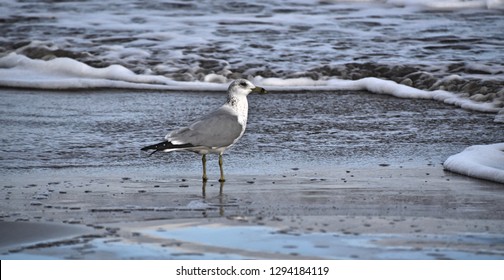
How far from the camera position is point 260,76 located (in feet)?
35.8

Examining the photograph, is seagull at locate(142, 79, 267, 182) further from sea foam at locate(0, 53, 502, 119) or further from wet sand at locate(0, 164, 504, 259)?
sea foam at locate(0, 53, 502, 119)

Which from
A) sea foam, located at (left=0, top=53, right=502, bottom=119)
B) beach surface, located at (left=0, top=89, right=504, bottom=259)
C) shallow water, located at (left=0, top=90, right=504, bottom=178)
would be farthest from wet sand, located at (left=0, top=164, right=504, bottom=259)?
sea foam, located at (left=0, top=53, right=502, bottom=119)

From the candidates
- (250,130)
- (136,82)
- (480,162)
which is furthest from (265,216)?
(136,82)

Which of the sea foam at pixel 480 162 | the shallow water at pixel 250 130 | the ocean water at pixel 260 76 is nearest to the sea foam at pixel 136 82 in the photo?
the ocean water at pixel 260 76

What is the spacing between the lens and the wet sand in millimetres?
4566

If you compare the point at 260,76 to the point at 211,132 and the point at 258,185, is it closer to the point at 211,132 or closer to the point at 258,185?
the point at 211,132

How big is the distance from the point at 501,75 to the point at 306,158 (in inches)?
154

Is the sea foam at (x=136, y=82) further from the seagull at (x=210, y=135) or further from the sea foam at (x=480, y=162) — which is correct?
the seagull at (x=210, y=135)

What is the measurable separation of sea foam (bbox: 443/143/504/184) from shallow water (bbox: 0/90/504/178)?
0.23 m

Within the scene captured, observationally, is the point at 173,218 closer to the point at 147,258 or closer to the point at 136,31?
the point at 147,258

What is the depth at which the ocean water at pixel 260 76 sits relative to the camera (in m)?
7.64

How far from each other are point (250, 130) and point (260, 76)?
2.71 metres

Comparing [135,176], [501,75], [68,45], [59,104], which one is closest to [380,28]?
[501,75]

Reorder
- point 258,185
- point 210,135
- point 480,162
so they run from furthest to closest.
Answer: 1. point 480,162
2. point 210,135
3. point 258,185
